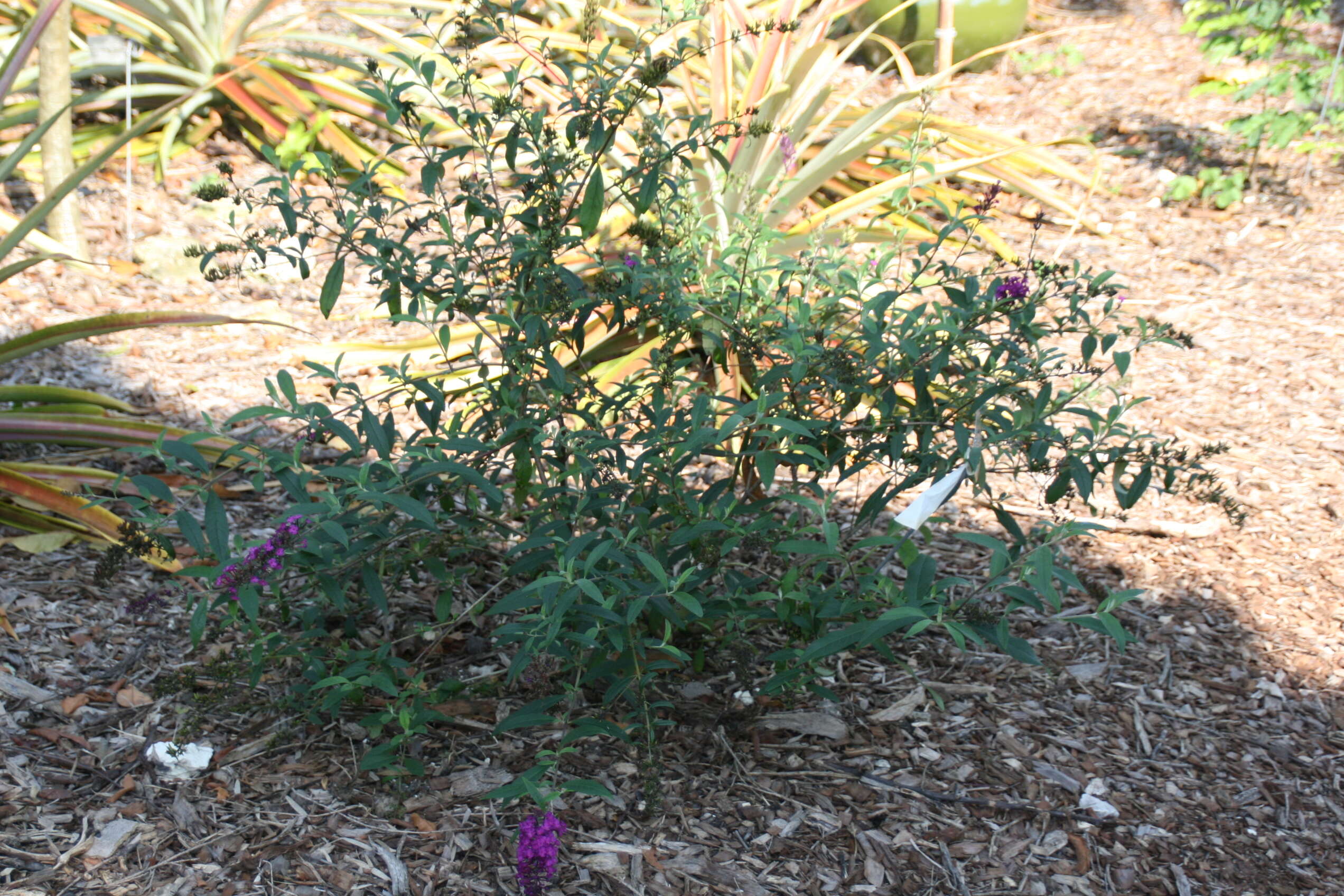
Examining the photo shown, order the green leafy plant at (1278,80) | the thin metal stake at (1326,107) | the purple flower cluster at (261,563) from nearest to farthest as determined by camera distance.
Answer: the purple flower cluster at (261,563), the green leafy plant at (1278,80), the thin metal stake at (1326,107)

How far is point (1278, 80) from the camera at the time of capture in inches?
194

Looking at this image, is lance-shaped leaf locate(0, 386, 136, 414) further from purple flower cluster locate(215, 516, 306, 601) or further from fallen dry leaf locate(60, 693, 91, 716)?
purple flower cluster locate(215, 516, 306, 601)

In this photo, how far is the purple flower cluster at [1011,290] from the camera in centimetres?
201

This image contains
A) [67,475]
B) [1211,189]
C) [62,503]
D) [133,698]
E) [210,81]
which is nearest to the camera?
[133,698]

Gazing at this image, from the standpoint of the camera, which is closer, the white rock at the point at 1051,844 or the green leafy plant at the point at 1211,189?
the white rock at the point at 1051,844

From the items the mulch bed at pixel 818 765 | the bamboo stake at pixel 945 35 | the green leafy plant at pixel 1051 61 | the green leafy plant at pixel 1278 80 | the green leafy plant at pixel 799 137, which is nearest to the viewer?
the mulch bed at pixel 818 765

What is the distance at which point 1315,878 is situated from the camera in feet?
6.60

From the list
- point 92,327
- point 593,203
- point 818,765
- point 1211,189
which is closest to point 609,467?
point 593,203

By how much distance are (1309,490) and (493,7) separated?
2619mm

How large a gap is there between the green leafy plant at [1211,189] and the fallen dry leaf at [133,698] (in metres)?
4.76

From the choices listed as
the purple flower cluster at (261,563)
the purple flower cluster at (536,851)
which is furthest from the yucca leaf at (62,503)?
the purple flower cluster at (536,851)

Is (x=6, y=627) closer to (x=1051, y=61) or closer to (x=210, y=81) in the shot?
(x=210, y=81)

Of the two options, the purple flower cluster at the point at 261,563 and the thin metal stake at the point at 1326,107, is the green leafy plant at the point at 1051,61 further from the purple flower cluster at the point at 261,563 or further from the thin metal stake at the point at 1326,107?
the purple flower cluster at the point at 261,563

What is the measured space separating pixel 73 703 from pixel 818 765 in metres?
1.51
